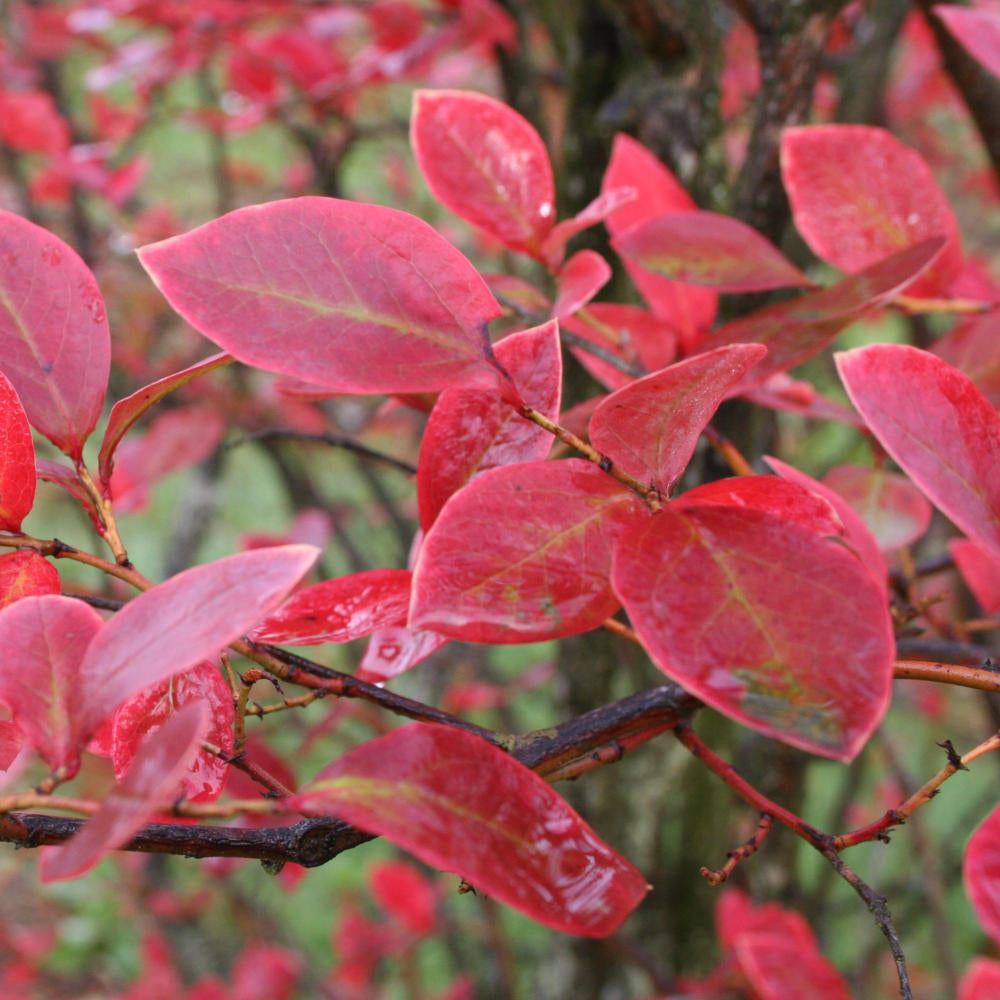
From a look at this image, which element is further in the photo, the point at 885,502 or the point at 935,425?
the point at 885,502

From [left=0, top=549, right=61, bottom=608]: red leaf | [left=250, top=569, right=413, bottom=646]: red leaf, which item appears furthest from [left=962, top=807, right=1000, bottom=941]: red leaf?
[left=0, top=549, right=61, bottom=608]: red leaf

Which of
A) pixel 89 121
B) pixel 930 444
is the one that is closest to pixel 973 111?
pixel 930 444

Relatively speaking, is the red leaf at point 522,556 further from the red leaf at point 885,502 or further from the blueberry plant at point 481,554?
the red leaf at point 885,502

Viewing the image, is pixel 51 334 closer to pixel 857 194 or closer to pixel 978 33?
pixel 857 194

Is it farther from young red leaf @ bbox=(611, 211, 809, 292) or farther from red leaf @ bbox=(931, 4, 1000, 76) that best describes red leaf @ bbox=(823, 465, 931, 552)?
red leaf @ bbox=(931, 4, 1000, 76)

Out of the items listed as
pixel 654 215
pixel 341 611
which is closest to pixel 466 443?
pixel 341 611

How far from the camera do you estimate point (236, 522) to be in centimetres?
282

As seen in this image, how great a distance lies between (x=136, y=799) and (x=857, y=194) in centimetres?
42

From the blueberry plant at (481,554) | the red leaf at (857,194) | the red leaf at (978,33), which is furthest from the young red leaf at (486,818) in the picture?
the red leaf at (978,33)

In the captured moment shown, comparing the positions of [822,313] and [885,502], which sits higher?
[822,313]

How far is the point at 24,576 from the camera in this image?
32cm

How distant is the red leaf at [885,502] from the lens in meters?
0.46

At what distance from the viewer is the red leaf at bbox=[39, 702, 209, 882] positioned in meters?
0.21

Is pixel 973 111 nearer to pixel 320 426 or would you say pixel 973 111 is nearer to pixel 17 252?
pixel 17 252
